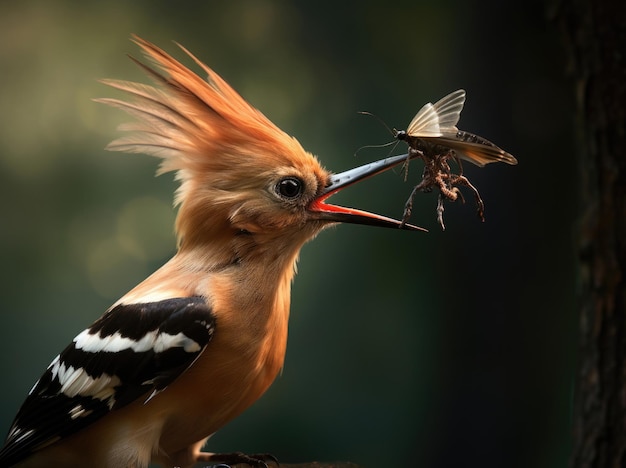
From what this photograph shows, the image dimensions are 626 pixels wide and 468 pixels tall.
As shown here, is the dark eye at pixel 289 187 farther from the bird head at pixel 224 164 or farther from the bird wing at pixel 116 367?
the bird wing at pixel 116 367

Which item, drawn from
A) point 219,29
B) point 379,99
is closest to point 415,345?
point 379,99

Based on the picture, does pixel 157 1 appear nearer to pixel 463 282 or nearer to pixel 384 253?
pixel 384 253

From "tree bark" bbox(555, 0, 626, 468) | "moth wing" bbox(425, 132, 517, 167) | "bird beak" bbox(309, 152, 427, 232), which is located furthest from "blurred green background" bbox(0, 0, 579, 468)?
"moth wing" bbox(425, 132, 517, 167)

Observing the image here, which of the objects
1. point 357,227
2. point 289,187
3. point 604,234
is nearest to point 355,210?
point 289,187

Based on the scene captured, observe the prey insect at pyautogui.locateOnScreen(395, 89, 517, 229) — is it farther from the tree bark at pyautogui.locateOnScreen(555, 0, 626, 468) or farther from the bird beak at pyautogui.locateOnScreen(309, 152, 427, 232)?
the tree bark at pyautogui.locateOnScreen(555, 0, 626, 468)

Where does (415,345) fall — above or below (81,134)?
below

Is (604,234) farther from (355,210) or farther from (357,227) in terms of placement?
(357,227)
